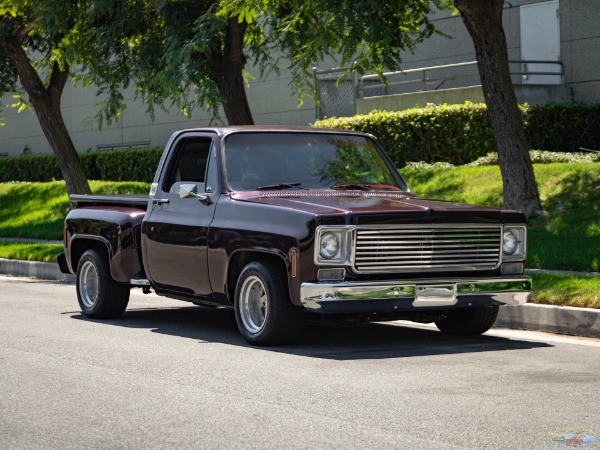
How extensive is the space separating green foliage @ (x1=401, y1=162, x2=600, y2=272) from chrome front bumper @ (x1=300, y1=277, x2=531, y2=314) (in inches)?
185

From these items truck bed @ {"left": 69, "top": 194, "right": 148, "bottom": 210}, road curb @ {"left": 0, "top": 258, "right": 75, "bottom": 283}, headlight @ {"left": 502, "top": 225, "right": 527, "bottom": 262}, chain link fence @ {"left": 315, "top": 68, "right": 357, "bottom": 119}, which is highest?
chain link fence @ {"left": 315, "top": 68, "right": 357, "bottom": 119}

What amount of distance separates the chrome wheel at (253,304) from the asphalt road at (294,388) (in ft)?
0.82

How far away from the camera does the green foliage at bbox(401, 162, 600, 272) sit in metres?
15.4

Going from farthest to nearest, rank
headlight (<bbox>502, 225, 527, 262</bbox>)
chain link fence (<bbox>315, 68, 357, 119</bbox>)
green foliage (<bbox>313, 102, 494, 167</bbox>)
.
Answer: chain link fence (<bbox>315, 68, 357, 119</bbox>) → green foliage (<bbox>313, 102, 494, 167</bbox>) → headlight (<bbox>502, 225, 527, 262</bbox>)

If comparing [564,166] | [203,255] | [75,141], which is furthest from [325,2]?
[75,141]

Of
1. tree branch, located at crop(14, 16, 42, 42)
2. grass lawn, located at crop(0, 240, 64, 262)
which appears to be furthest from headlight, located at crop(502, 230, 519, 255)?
tree branch, located at crop(14, 16, 42, 42)

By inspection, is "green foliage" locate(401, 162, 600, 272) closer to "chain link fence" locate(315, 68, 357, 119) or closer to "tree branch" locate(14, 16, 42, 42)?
"chain link fence" locate(315, 68, 357, 119)

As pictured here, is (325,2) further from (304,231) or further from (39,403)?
(39,403)

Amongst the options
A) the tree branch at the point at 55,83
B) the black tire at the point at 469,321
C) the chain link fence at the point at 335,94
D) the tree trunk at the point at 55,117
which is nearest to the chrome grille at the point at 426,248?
the black tire at the point at 469,321

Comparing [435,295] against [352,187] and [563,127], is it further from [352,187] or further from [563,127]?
[563,127]

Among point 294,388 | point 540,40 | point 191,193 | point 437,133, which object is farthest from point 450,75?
point 294,388

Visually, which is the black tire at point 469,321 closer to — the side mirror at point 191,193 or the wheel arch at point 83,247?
the side mirror at point 191,193

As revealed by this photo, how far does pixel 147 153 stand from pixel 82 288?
76.4ft

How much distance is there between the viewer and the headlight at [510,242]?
10393 mm
